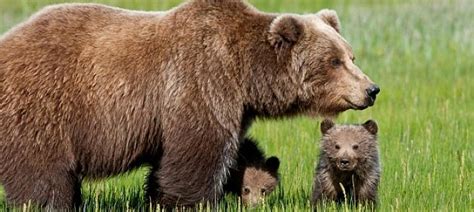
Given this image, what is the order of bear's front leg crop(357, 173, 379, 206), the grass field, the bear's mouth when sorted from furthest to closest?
the grass field
bear's front leg crop(357, 173, 379, 206)
the bear's mouth

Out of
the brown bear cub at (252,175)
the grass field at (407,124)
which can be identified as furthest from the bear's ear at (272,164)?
the grass field at (407,124)

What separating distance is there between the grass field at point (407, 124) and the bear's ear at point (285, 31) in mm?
742

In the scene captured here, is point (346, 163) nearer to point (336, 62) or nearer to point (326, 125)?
point (326, 125)

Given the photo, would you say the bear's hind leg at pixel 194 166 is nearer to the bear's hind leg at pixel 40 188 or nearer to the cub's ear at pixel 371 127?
the bear's hind leg at pixel 40 188

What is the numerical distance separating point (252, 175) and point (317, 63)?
1251 millimetres

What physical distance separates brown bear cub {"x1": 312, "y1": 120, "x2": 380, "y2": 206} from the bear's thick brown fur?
21 centimetres

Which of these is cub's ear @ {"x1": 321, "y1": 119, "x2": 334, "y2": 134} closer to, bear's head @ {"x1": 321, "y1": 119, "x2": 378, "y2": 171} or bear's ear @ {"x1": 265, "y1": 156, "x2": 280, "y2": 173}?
bear's head @ {"x1": 321, "y1": 119, "x2": 378, "y2": 171}

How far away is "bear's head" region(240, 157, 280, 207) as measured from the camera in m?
8.47

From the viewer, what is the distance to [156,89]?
7.54 meters

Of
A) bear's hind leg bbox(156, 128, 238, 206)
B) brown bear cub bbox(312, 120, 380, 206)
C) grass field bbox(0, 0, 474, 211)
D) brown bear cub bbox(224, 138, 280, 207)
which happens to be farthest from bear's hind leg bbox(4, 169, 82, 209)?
brown bear cub bbox(312, 120, 380, 206)

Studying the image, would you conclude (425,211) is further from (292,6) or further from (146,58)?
(292,6)

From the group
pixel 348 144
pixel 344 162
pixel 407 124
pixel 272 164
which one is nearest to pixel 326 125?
pixel 348 144

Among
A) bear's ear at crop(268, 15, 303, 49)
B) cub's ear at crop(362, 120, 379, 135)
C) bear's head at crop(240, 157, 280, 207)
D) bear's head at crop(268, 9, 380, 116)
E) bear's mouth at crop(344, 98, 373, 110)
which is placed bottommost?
bear's head at crop(240, 157, 280, 207)

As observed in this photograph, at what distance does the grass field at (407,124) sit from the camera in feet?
27.7
